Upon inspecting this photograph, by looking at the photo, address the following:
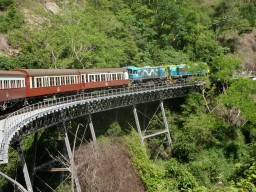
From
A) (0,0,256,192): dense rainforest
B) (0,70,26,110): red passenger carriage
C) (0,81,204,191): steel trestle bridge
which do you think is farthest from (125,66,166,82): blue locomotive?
(0,70,26,110): red passenger carriage

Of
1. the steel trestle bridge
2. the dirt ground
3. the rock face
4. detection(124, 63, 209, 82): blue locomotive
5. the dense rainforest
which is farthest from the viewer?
the rock face

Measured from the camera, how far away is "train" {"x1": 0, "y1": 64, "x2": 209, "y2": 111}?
22.1 m

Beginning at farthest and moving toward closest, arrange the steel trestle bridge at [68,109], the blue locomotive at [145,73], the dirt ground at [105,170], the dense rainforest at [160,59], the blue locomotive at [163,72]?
the blue locomotive at [163,72], the blue locomotive at [145,73], the dense rainforest at [160,59], the dirt ground at [105,170], the steel trestle bridge at [68,109]

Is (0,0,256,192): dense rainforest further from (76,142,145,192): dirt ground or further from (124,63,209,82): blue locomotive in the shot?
(124,63,209,82): blue locomotive

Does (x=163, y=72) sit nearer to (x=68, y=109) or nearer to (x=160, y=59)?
(x=160, y=59)

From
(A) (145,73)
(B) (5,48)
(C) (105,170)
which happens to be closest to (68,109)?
(C) (105,170)

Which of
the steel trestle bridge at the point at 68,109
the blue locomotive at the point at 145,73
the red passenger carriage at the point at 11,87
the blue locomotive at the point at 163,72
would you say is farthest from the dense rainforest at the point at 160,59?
the red passenger carriage at the point at 11,87

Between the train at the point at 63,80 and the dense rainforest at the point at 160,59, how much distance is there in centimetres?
378

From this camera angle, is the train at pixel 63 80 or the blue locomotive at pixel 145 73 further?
the blue locomotive at pixel 145 73

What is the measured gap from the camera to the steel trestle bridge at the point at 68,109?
16.2 m

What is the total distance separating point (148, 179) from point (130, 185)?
5.63ft

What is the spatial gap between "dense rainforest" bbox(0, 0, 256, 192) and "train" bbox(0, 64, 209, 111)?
378 centimetres

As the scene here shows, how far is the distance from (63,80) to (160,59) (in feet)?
82.8

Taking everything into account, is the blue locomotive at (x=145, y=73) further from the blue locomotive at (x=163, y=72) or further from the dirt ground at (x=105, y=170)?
the dirt ground at (x=105, y=170)
